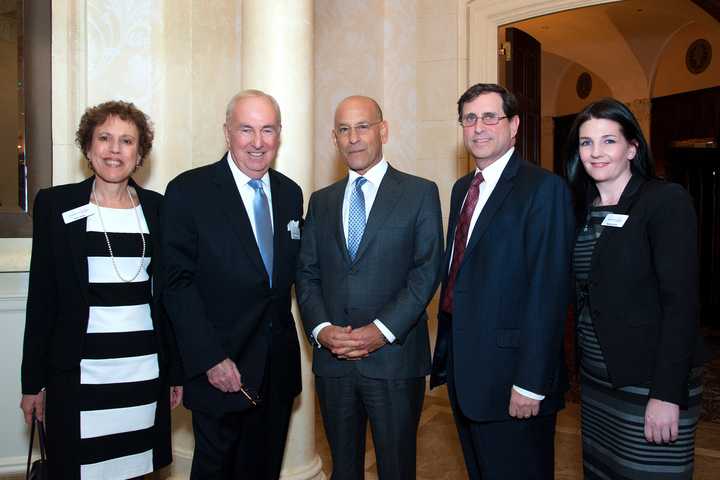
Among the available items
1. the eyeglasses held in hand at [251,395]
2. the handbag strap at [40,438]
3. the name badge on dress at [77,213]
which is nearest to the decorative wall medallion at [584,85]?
the eyeglasses held in hand at [251,395]

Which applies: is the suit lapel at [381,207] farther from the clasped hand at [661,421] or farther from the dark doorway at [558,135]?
the dark doorway at [558,135]

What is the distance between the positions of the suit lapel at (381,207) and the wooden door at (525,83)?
276cm

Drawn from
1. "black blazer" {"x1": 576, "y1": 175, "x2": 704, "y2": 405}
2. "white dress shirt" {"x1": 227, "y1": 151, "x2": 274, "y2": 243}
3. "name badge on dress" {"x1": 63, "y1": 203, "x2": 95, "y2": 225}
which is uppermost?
"white dress shirt" {"x1": 227, "y1": 151, "x2": 274, "y2": 243}

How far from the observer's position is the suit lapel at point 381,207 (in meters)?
2.34

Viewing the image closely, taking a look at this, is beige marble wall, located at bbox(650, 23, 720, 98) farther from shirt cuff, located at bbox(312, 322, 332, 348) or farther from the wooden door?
shirt cuff, located at bbox(312, 322, 332, 348)

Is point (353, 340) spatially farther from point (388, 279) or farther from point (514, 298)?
point (514, 298)

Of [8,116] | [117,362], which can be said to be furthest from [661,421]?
[8,116]

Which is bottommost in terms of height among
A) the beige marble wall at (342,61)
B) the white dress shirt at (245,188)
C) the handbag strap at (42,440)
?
the handbag strap at (42,440)

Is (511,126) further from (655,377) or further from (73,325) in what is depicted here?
(73,325)

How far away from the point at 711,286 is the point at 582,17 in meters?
4.59

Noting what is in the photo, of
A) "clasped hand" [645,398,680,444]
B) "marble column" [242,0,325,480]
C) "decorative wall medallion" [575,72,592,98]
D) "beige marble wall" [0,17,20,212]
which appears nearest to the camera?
"clasped hand" [645,398,680,444]

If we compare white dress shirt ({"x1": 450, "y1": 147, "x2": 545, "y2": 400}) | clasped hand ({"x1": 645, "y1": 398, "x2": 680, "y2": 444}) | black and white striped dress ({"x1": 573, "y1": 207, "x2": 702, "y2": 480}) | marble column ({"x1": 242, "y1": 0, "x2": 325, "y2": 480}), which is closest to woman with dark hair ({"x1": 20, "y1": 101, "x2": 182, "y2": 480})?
marble column ({"x1": 242, "y1": 0, "x2": 325, "y2": 480})

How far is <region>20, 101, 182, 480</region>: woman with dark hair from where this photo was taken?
2.17m

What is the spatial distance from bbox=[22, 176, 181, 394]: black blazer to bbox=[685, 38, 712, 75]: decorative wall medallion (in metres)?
9.47
